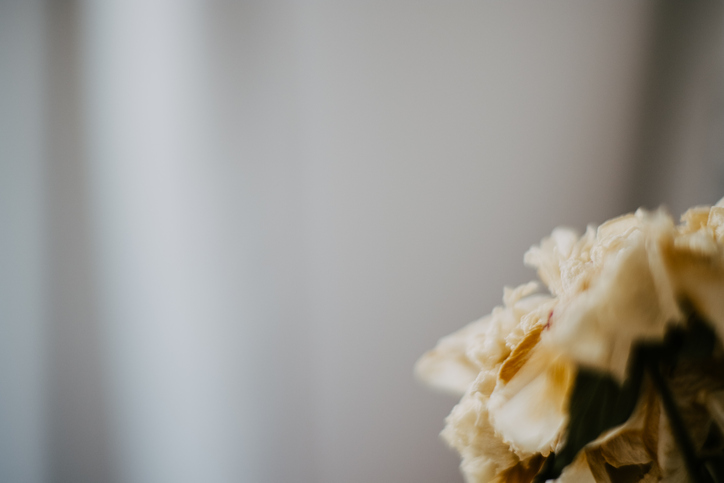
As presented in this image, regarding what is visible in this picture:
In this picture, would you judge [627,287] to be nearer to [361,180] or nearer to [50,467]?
[361,180]

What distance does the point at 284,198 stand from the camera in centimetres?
68

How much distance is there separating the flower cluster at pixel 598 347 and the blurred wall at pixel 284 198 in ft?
1.41

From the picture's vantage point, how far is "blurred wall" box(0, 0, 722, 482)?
0.60 metres

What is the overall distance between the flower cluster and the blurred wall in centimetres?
43

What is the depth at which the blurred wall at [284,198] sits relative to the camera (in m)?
0.60

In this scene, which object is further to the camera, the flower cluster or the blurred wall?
the blurred wall

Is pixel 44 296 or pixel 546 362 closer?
pixel 546 362

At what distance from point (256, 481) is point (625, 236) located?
2.39ft

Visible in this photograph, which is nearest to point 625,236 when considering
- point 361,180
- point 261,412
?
point 361,180

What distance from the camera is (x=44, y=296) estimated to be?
604mm

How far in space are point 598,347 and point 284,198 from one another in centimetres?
56

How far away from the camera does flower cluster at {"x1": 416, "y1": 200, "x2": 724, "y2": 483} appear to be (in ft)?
0.65

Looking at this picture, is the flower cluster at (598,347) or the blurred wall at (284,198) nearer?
the flower cluster at (598,347)

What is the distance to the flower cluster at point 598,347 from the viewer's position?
7.8 inches
